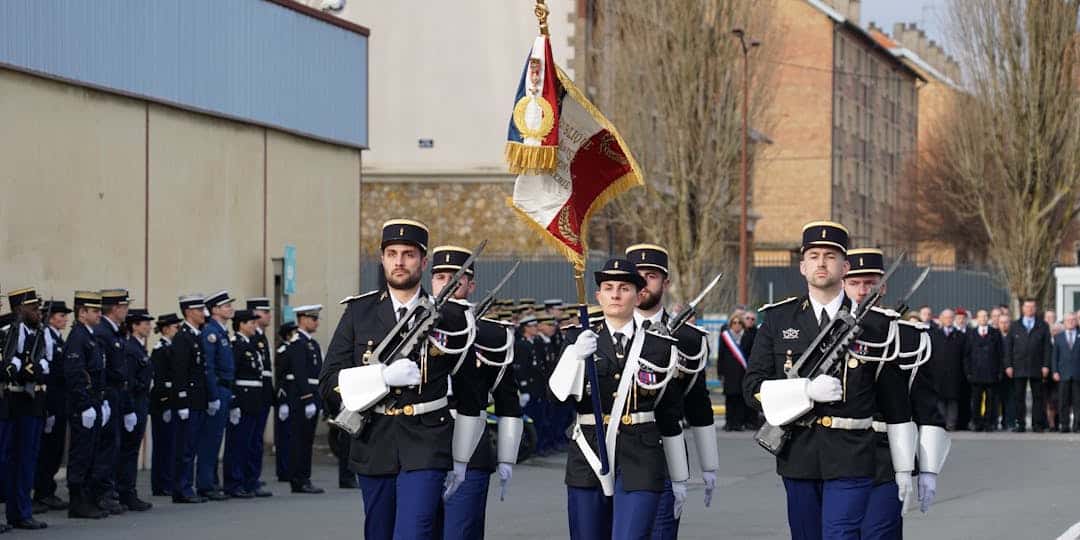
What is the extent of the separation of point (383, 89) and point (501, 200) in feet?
12.7

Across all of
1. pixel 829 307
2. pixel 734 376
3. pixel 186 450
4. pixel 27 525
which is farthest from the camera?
pixel 734 376

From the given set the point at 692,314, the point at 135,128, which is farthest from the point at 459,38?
the point at 692,314

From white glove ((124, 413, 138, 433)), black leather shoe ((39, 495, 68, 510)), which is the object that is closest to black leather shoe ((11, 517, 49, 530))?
black leather shoe ((39, 495, 68, 510))

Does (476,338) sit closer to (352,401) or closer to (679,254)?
(352,401)

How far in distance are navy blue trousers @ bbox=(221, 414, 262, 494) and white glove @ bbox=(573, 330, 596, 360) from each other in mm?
9325

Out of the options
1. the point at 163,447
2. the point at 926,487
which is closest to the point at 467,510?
the point at 926,487

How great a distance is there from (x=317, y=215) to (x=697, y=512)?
1077 centimetres

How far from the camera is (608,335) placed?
991 centimetres

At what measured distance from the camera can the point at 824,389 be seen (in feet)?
30.3

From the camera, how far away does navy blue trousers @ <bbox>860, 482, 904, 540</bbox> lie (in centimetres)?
938

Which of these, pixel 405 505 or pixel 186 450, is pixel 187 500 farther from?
pixel 405 505

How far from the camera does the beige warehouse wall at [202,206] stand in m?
21.8

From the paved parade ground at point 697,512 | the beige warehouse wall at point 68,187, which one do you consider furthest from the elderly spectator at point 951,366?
the beige warehouse wall at point 68,187

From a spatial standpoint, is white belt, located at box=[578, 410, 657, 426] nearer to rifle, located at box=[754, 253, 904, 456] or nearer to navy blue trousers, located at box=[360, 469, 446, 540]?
rifle, located at box=[754, 253, 904, 456]
